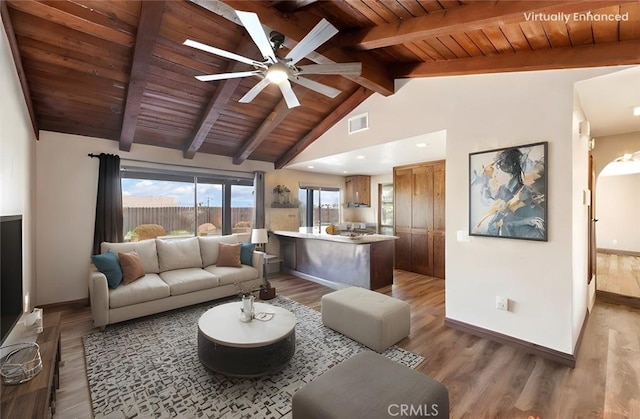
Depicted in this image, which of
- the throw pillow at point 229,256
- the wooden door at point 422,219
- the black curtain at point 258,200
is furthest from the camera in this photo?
the black curtain at point 258,200

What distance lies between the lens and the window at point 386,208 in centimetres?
680

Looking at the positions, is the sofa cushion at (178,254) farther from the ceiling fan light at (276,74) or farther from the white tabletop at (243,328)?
the ceiling fan light at (276,74)

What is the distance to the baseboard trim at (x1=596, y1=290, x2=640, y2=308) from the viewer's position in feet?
12.1

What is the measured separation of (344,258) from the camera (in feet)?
16.0

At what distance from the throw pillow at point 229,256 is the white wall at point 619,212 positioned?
840 centimetres

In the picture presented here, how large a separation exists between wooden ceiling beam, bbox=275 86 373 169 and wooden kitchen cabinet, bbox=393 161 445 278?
2.01m

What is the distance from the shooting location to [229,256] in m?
4.41

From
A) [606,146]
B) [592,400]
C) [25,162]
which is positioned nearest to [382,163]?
[606,146]

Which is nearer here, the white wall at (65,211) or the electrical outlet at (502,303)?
the electrical outlet at (502,303)

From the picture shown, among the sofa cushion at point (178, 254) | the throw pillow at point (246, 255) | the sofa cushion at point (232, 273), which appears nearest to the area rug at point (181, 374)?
the sofa cushion at point (232, 273)

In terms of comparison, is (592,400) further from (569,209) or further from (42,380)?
(42,380)

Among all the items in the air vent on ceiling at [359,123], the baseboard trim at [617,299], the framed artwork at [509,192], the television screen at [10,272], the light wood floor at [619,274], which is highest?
the air vent on ceiling at [359,123]

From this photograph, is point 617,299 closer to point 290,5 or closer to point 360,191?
point 360,191

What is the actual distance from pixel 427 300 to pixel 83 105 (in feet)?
18.1
